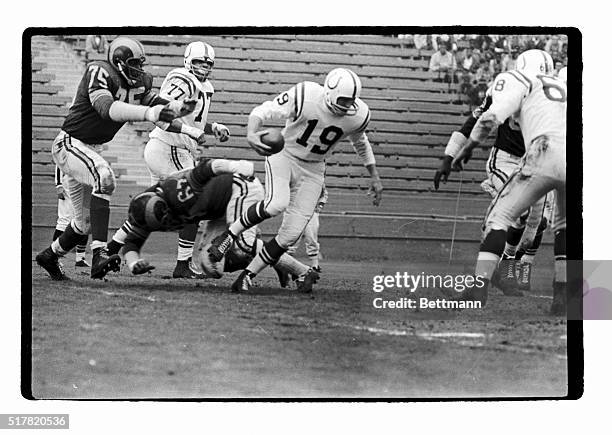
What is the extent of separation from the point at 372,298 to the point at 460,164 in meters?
0.74

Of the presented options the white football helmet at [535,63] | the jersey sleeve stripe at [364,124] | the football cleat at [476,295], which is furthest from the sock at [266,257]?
the white football helmet at [535,63]

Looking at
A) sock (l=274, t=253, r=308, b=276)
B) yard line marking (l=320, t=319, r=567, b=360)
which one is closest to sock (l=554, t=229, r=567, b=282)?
yard line marking (l=320, t=319, r=567, b=360)

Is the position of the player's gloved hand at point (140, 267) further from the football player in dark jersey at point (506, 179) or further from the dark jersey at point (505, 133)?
the dark jersey at point (505, 133)

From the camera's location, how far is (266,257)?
697 centimetres

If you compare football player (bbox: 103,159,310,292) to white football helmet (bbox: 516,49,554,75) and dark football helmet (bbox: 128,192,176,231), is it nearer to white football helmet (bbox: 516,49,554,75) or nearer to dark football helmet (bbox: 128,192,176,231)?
dark football helmet (bbox: 128,192,176,231)

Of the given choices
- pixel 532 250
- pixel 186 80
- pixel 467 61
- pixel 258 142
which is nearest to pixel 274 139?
pixel 258 142

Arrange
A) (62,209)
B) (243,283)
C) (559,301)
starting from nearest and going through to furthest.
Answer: (559,301)
(62,209)
(243,283)

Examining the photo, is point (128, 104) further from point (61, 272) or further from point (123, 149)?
point (61, 272)

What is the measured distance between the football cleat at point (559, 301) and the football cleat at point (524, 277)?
143 mm

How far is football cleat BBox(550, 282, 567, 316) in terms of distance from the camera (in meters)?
6.73

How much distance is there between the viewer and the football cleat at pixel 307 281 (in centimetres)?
690

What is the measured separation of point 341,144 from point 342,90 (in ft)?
0.87

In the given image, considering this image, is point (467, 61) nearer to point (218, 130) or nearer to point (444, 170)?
point (444, 170)

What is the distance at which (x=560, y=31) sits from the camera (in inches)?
261
